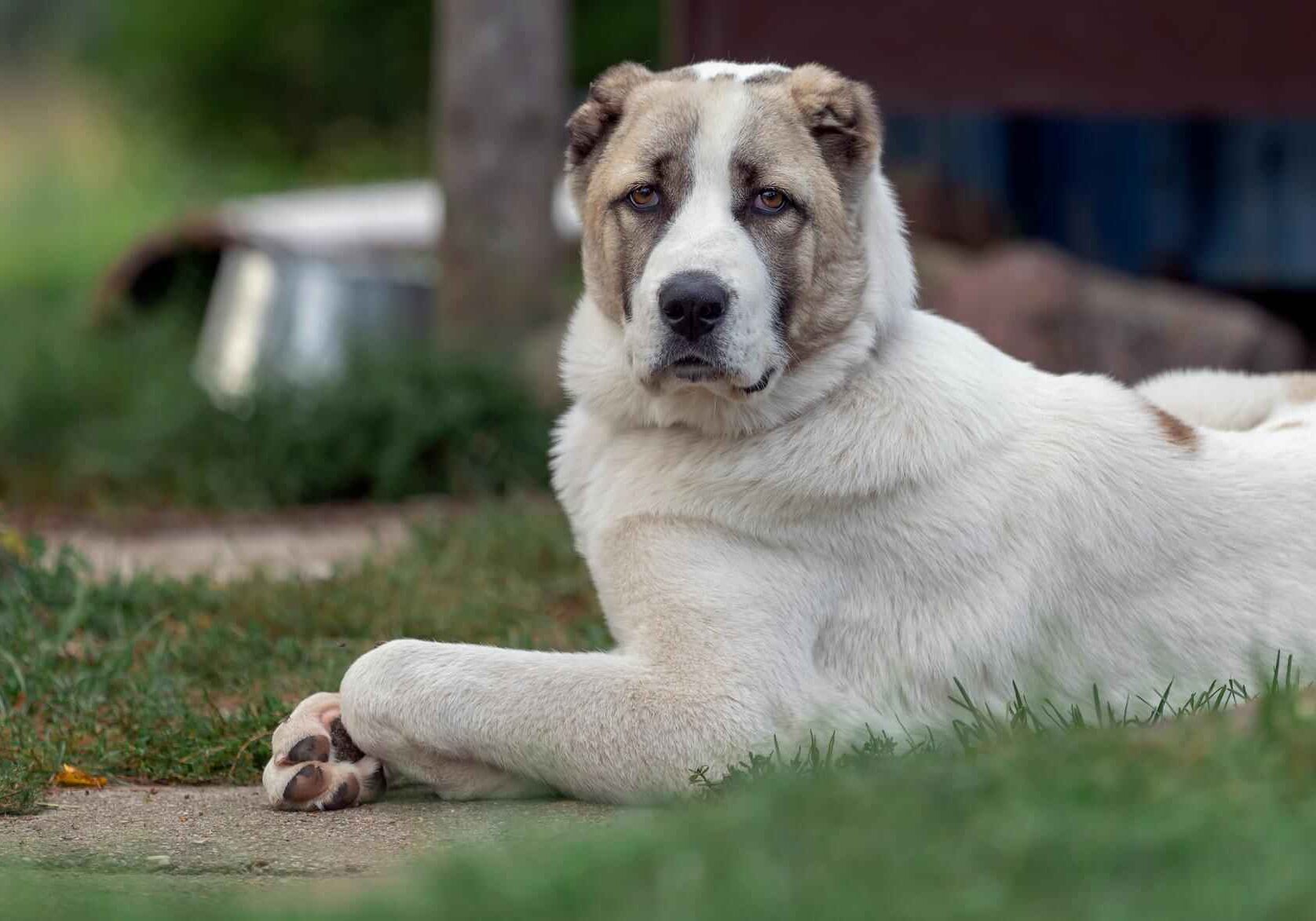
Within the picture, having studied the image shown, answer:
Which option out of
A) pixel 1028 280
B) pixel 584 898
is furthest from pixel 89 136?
pixel 584 898

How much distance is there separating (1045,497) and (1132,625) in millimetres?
330

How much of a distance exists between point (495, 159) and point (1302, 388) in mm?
5091

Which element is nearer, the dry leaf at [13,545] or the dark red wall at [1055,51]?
the dry leaf at [13,545]

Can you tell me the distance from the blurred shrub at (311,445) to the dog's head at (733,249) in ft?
12.3

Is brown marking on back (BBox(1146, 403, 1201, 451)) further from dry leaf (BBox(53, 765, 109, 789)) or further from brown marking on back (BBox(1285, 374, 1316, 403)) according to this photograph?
dry leaf (BBox(53, 765, 109, 789))

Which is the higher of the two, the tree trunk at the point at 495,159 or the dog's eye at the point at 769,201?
the dog's eye at the point at 769,201

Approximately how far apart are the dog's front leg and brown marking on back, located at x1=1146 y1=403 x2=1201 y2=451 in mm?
1138

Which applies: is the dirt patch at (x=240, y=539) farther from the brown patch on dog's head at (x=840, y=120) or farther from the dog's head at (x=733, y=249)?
the brown patch on dog's head at (x=840, y=120)

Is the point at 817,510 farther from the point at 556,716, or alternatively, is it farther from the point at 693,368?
the point at 556,716

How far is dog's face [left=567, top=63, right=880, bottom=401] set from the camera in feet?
11.5

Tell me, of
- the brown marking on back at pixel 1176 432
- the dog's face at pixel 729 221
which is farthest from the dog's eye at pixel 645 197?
the brown marking on back at pixel 1176 432

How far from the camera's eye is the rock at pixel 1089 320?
8.34 m

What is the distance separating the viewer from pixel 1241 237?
10.9 metres

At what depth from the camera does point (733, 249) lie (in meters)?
3.52
